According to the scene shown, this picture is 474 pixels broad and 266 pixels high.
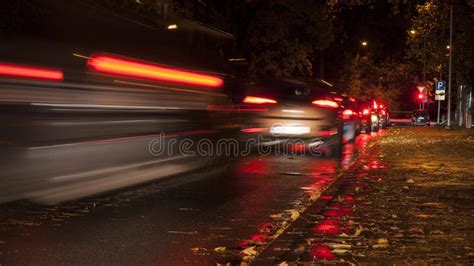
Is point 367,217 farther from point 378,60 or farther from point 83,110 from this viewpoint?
point 378,60

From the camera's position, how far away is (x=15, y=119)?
7621mm

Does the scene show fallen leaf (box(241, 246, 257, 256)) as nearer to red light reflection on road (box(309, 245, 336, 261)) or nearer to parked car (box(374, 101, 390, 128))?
red light reflection on road (box(309, 245, 336, 261))

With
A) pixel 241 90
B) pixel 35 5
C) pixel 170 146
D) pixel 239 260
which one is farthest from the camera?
pixel 241 90

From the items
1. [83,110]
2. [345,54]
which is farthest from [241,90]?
[345,54]

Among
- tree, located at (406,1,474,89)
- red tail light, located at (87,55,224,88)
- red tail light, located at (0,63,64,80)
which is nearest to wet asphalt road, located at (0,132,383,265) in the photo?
red tail light, located at (0,63,64,80)

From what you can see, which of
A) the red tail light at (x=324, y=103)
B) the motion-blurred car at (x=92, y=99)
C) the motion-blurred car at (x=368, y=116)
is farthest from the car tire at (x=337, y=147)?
the motion-blurred car at (x=368, y=116)

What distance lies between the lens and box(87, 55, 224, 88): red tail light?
9.23 meters

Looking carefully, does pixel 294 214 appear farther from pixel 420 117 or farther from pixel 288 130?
pixel 420 117

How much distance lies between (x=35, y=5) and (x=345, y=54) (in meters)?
48.4

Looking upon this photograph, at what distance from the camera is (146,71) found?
34.2ft

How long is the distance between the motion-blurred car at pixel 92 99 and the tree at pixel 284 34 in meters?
19.2

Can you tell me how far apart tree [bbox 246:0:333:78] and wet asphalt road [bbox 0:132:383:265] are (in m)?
20.1

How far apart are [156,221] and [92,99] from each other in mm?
2213

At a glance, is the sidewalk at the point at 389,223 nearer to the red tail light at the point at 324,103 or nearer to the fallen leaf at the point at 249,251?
the fallen leaf at the point at 249,251
